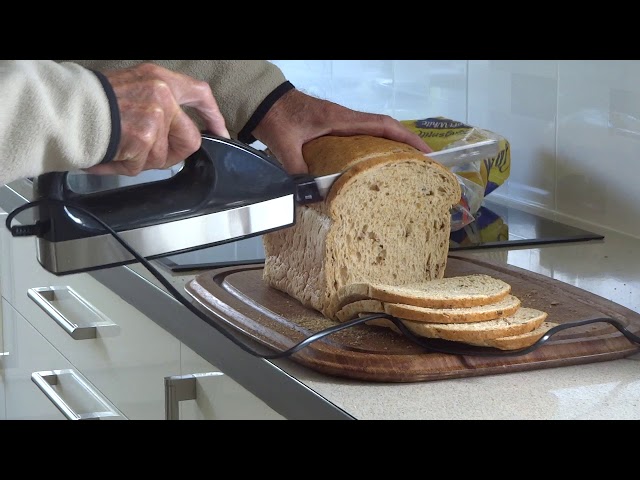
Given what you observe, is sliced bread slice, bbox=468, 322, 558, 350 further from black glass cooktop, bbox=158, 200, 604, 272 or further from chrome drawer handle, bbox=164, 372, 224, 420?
black glass cooktop, bbox=158, 200, 604, 272

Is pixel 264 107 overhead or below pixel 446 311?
overhead

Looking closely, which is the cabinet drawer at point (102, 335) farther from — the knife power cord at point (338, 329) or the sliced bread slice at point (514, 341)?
the sliced bread slice at point (514, 341)

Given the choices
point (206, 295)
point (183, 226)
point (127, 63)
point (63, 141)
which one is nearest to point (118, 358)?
point (206, 295)

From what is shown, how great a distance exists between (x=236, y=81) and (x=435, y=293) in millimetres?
480

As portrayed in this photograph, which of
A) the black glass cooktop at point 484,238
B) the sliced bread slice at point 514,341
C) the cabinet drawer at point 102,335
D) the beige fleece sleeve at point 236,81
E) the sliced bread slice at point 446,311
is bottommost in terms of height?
the cabinet drawer at point 102,335

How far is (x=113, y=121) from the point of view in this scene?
0.96 metres

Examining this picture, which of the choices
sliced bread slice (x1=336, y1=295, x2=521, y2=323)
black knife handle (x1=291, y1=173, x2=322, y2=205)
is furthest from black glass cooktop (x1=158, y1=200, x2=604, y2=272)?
sliced bread slice (x1=336, y1=295, x2=521, y2=323)

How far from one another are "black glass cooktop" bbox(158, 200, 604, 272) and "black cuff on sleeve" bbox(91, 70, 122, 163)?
1.83ft

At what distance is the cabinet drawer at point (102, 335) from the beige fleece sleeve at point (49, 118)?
507 mm

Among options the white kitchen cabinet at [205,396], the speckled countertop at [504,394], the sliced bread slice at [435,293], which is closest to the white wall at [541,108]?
the sliced bread slice at [435,293]

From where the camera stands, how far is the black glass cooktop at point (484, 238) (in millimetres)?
1569

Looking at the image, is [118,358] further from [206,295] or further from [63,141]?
[63,141]

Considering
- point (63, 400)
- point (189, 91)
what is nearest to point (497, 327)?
point (189, 91)

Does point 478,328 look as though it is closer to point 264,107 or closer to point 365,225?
point 365,225
